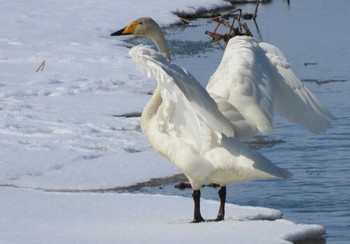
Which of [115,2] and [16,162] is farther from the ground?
[16,162]

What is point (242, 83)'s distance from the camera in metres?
6.61

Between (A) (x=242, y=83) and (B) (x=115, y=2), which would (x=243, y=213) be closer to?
(A) (x=242, y=83)

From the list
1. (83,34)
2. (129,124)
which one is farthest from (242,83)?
(83,34)

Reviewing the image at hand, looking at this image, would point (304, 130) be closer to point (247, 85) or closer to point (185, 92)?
point (247, 85)

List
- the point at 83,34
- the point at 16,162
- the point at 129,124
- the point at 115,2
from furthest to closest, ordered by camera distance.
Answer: the point at 115,2
the point at 83,34
the point at 129,124
the point at 16,162

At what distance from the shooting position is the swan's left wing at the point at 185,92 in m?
5.82

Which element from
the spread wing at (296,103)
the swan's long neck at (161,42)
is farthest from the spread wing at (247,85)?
the swan's long neck at (161,42)

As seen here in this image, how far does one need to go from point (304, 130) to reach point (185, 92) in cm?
511

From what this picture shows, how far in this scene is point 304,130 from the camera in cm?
1083

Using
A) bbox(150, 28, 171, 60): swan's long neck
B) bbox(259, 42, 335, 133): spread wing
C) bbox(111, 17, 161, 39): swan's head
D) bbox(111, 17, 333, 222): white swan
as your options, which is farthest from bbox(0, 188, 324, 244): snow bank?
bbox(111, 17, 161, 39): swan's head

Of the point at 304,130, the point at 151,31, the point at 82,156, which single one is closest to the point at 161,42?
the point at 151,31

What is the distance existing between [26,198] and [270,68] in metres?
2.09

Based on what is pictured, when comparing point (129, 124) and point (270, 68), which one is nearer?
point (270, 68)

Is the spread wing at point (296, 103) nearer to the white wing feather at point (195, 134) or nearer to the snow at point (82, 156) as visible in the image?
the white wing feather at point (195, 134)
